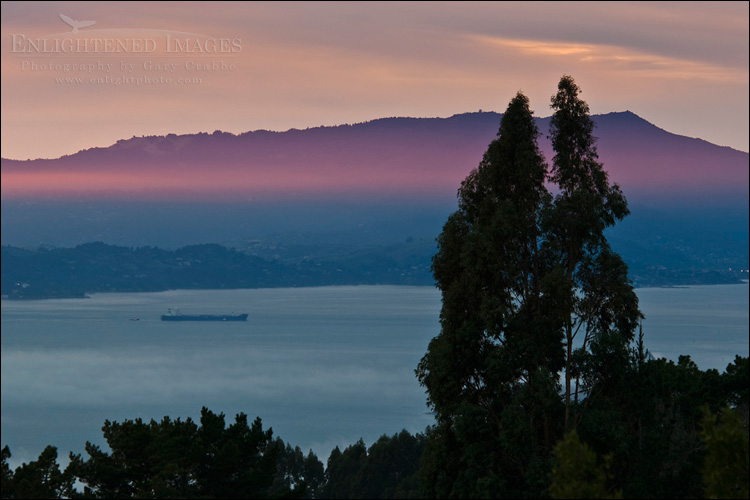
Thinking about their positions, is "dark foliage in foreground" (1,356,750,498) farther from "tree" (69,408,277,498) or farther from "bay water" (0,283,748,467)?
"bay water" (0,283,748,467)

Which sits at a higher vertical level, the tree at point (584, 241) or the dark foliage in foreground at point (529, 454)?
the tree at point (584, 241)

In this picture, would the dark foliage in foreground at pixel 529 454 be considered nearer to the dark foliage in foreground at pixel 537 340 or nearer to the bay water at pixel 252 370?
the dark foliage in foreground at pixel 537 340

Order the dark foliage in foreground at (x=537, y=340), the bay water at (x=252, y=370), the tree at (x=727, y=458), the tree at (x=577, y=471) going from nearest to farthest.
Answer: the tree at (x=577, y=471)
the tree at (x=727, y=458)
the dark foliage in foreground at (x=537, y=340)
the bay water at (x=252, y=370)

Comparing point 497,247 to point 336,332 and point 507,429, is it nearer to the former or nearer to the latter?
point 507,429

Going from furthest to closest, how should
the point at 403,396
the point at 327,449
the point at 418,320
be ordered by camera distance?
the point at 418,320
the point at 403,396
the point at 327,449

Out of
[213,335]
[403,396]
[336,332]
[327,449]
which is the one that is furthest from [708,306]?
[327,449]

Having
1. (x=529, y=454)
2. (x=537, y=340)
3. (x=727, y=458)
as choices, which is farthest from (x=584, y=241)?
(x=727, y=458)

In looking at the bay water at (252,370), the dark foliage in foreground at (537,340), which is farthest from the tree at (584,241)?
the bay water at (252,370)

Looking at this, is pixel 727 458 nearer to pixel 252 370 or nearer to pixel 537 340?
pixel 537 340
